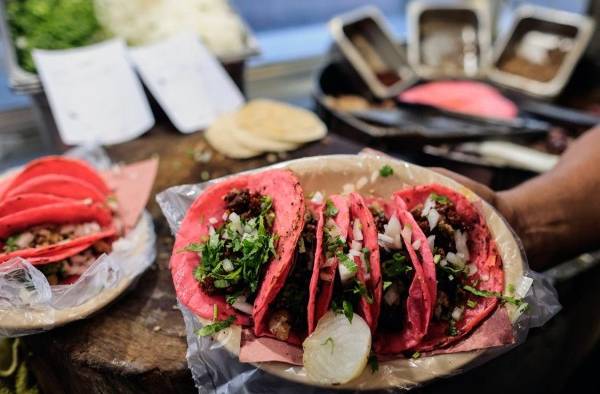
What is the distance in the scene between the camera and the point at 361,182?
1752 millimetres

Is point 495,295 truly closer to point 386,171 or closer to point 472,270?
point 472,270

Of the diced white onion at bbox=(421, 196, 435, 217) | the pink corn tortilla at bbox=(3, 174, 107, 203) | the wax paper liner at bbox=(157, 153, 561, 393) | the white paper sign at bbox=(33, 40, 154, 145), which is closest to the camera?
the wax paper liner at bbox=(157, 153, 561, 393)

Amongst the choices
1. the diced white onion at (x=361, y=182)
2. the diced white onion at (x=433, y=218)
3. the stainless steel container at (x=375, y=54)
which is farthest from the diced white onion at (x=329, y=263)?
the stainless steel container at (x=375, y=54)

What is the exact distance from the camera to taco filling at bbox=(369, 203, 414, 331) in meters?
1.45

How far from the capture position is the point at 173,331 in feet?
5.86

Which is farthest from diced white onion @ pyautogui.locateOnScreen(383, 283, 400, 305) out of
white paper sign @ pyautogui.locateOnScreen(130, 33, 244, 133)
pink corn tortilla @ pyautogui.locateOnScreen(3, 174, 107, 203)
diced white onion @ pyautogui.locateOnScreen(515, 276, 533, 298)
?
white paper sign @ pyautogui.locateOnScreen(130, 33, 244, 133)

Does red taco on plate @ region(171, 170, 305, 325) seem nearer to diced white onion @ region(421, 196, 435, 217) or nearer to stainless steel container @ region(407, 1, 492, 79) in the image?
diced white onion @ region(421, 196, 435, 217)

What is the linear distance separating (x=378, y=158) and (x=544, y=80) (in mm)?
2815

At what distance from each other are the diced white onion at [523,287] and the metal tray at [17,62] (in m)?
2.27

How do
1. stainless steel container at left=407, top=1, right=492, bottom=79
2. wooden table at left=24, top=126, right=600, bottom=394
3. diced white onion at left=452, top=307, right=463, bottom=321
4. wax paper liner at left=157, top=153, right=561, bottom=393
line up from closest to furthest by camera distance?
1. wax paper liner at left=157, top=153, right=561, bottom=393
2. diced white onion at left=452, top=307, right=463, bottom=321
3. wooden table at left=24, top=126, right=600, bottom=394
4. stainless steel container at left=407, top=1, right=492, bottom=79

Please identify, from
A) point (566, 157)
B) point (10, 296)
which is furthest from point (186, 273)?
point (566, 157)

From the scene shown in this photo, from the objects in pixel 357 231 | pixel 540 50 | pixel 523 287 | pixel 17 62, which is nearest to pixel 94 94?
pixel 17 62

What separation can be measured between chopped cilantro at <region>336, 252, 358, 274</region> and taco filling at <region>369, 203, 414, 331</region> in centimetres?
11

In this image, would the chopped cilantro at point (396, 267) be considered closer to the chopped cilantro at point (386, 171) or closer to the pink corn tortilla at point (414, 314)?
the pink corn tortilla at point (414, 314)
